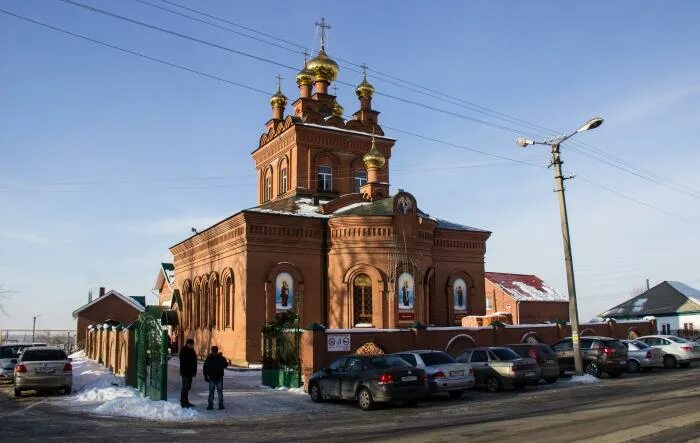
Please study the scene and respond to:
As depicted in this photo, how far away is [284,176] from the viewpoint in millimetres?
35562

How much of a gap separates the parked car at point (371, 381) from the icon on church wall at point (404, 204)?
505 inches

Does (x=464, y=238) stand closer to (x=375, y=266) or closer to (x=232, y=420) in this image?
(x=375, y=266)

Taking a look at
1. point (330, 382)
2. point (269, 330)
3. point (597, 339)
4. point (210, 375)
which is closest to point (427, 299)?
point (597, 339)

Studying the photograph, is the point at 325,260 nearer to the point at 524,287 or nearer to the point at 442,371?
the point at 442,371

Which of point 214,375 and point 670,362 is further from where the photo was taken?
point 670,362

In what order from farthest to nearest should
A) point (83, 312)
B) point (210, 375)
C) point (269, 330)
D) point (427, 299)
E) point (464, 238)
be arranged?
point (83, 312) → point (464, 238) → point (427, 299) → point (269, 330) → point (210, 375)

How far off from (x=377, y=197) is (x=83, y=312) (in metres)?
29.2

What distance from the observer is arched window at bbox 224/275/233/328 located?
28.3 m

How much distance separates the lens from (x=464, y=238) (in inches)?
1299

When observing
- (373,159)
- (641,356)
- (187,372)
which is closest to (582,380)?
(641,356)

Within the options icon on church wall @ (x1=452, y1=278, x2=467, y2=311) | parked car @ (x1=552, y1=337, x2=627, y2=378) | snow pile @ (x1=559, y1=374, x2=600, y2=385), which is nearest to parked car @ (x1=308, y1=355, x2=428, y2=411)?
snow pile @ (x1=559, y1=374, x2=600, y2=385)

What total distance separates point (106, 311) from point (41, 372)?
110 feet

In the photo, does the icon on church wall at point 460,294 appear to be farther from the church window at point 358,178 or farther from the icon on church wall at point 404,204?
the church window at point 358,178

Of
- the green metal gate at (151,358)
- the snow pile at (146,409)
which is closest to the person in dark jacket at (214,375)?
the snow pile at (146,409)
